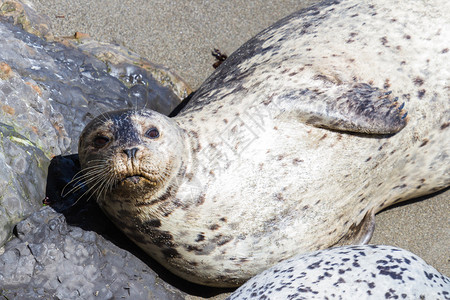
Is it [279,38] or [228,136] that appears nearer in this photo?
[228,136]

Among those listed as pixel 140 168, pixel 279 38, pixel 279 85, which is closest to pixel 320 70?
pixel 279 85

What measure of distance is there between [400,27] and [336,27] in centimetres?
41

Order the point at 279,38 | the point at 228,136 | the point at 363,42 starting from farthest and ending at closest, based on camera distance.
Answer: the point at 279,38 → the point at 363,42 → the point at 228,136

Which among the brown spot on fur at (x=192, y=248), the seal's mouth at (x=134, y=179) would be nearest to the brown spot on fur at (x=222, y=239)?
the brown spot on fur at (x=192, y=248)

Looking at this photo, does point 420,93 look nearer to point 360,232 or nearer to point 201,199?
point 360,232

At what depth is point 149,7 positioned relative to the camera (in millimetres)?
5840

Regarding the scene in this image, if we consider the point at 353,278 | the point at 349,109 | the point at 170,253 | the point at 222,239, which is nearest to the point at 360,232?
the point at 349,109

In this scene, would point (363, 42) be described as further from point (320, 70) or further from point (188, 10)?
point (188, 10)

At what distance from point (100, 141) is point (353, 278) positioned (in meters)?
1.58

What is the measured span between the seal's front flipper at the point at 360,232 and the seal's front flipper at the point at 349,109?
66 cm

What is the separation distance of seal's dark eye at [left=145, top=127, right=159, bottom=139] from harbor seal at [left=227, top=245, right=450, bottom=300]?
0.97 metres

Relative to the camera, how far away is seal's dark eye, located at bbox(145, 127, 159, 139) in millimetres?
3994

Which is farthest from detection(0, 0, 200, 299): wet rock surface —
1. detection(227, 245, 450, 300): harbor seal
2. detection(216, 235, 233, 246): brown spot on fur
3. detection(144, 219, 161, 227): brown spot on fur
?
detection(227, 245, 450, 300): harbor seal

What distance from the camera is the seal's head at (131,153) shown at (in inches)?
152
